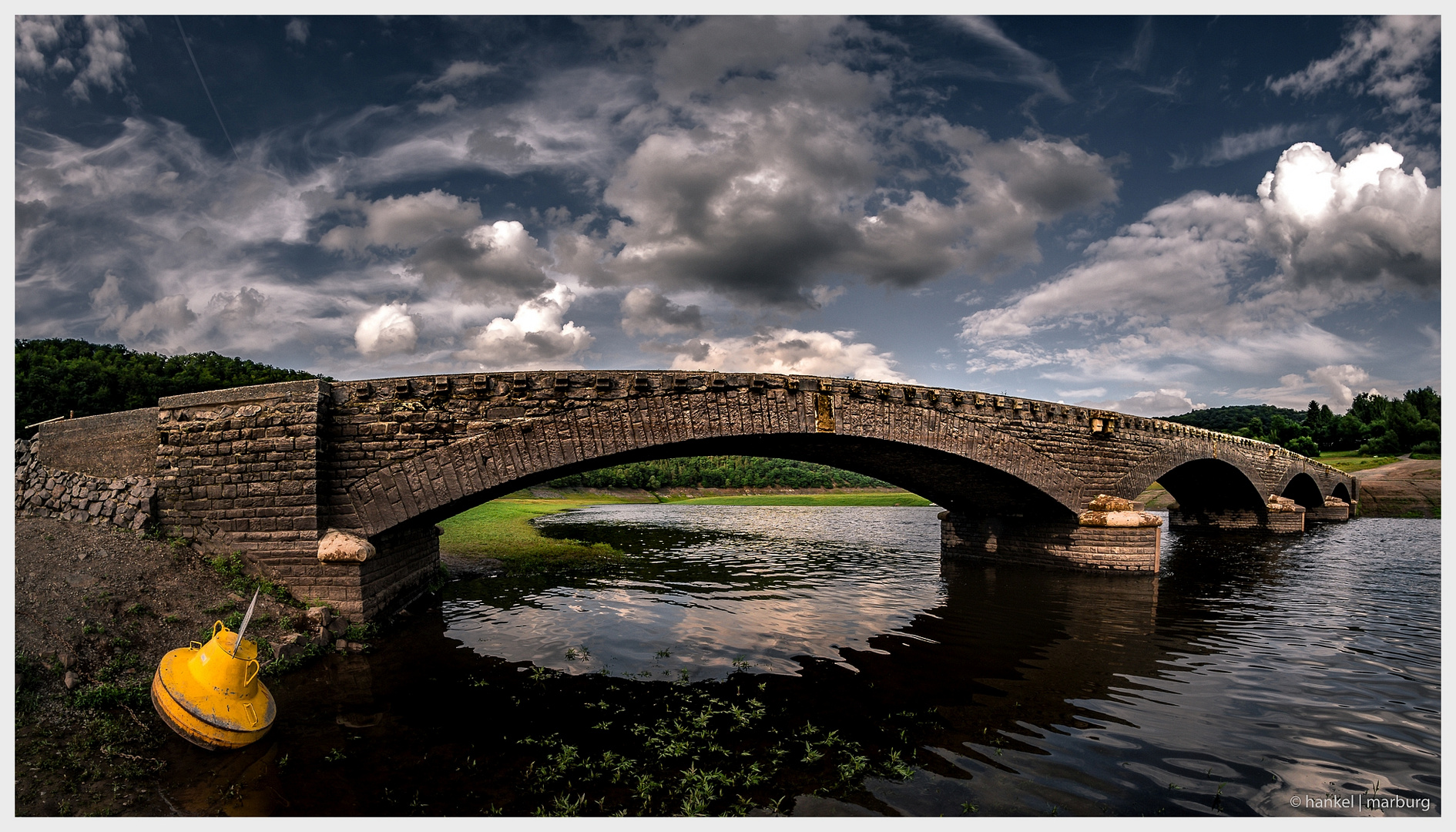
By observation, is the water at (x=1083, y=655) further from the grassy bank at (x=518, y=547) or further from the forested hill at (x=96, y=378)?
the forested hill at (x=96, y=378)

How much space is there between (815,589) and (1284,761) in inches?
380

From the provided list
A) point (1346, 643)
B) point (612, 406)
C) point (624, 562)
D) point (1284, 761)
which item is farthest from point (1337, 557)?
point (612, 406)

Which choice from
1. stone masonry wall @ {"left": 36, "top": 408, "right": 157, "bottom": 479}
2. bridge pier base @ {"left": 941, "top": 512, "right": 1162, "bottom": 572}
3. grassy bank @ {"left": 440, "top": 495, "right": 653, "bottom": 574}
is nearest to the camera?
stone masonry wall @ {"left": 36, "top": 408, "right": 157, "bottom": 479}

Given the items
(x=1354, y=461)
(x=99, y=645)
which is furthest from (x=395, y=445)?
(x=1354, y=461)

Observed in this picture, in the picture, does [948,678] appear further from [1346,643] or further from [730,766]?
[1346,643]

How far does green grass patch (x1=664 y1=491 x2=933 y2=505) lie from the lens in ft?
194

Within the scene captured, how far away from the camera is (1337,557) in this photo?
20.6m

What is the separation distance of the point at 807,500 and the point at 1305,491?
39710mm

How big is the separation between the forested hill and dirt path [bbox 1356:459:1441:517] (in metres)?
66.5

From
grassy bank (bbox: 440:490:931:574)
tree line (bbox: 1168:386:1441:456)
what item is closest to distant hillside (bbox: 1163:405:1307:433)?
tree line (bbox: 1168:386:1441:456)

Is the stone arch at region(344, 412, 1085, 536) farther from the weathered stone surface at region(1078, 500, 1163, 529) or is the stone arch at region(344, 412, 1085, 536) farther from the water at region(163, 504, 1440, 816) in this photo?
the water at region(163, 504, 1440, 816)

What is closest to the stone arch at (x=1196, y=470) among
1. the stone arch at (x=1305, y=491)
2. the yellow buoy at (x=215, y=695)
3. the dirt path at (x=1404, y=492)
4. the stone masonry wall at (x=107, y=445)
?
the stone arch at (x=1305, y=491)

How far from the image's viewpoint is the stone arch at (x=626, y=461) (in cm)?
1009

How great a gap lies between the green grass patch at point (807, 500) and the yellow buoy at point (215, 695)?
170ft
